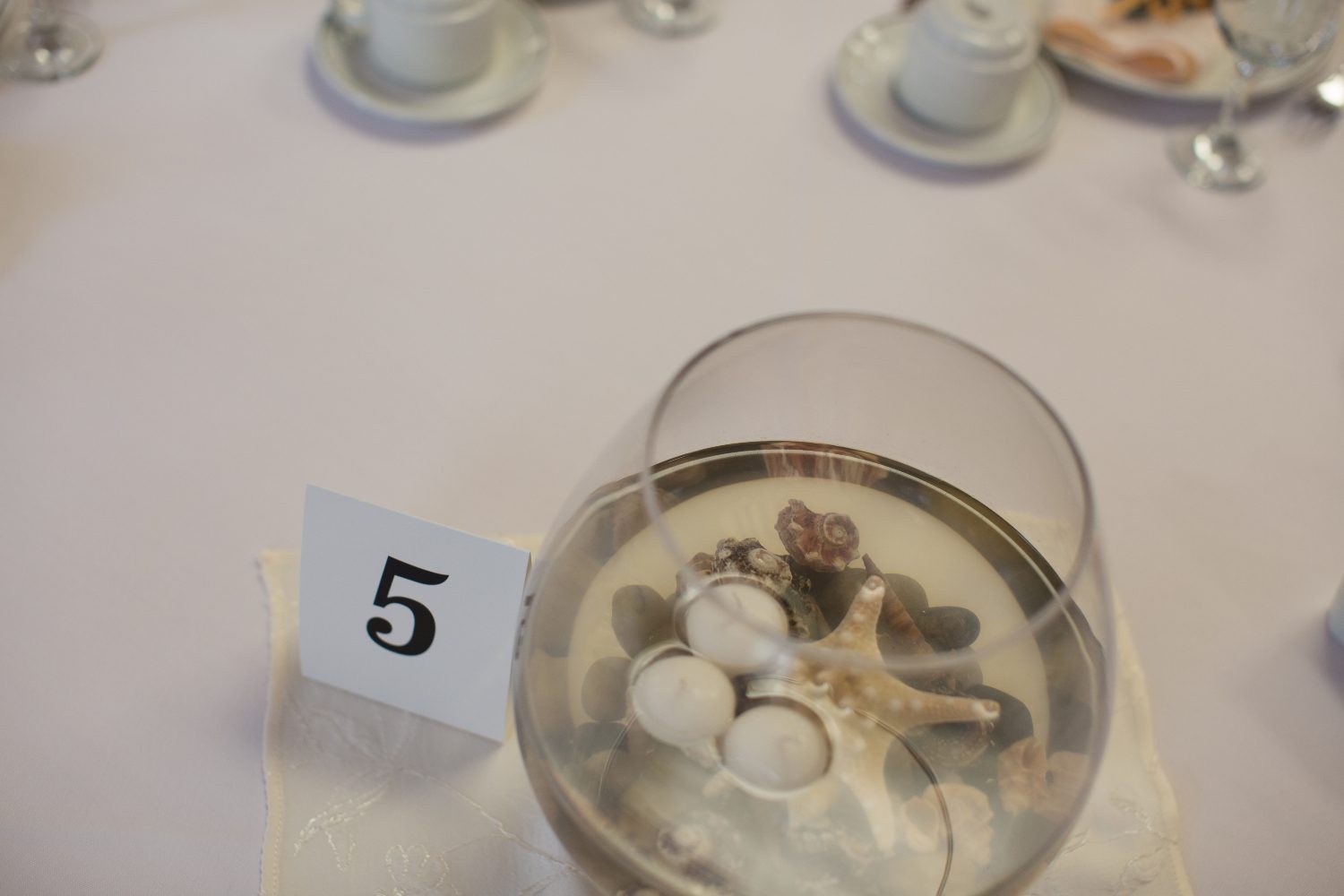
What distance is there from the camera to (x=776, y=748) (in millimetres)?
376

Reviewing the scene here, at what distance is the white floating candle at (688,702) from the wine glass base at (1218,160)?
606 millimetres

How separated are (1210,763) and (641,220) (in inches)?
18.0

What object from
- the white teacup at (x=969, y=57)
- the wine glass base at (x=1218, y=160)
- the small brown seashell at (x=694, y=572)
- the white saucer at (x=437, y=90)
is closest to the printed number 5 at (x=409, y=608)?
the small brown seashell at (x=694, y=572)

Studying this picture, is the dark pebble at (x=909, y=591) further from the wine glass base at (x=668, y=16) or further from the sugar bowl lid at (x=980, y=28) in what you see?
the wine glass base at (x=668, y=16)

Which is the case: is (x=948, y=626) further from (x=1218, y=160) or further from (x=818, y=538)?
(x=1218, y=160)

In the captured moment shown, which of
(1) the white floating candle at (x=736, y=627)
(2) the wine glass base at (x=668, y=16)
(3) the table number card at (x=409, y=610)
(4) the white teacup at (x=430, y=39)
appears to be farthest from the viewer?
(2) the wine glass base at (x=668, y=16)

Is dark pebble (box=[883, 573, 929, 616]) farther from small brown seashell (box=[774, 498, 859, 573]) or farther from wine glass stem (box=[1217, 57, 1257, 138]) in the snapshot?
wine glass stem (box=[1217, 57, 1257, 138])

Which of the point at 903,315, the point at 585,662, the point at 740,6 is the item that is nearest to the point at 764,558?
the point at 585,662

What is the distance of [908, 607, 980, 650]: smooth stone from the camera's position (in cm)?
43

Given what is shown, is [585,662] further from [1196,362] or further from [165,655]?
[1196,362]

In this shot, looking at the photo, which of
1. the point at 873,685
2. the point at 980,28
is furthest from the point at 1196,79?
the point at 873,685

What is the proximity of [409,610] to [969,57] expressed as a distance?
530 mm

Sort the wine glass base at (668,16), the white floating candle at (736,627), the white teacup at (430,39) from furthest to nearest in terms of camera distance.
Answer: the wine glass base at (668,16) < the white teacup at (430,39) < the white floating candle at (736,627)

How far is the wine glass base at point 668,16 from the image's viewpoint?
2.82 ft
